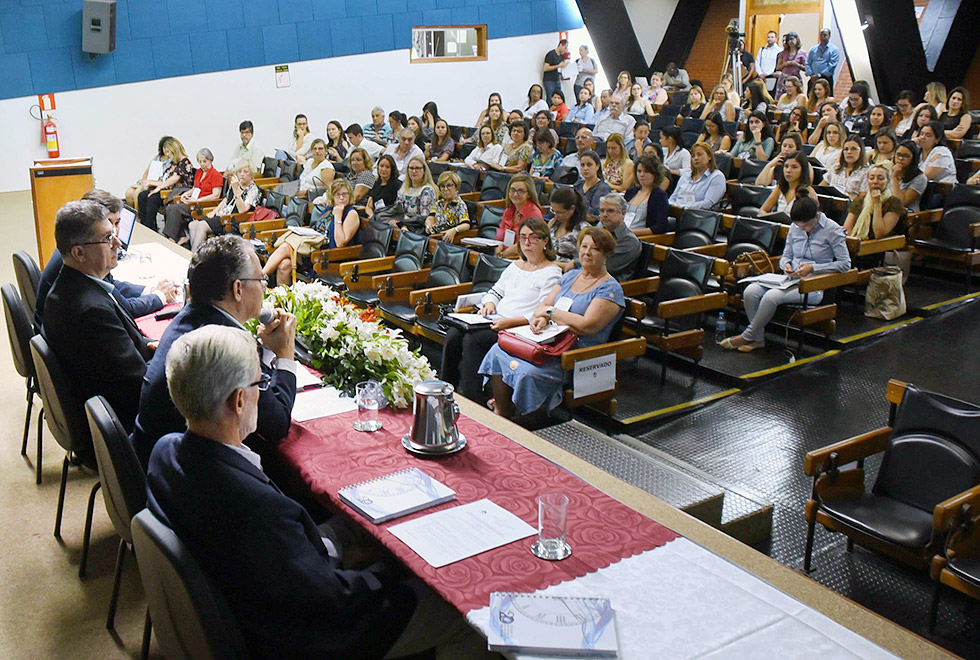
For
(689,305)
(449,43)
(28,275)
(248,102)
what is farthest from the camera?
(449,43)

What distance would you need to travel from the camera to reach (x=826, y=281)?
17.6ft

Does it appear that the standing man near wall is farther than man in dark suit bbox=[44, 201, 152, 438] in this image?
Yes

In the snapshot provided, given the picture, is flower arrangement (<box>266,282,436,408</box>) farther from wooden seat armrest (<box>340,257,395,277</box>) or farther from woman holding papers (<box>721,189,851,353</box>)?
woman holding papers (<box>721,189,851,353</box>)

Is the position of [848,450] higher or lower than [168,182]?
lower

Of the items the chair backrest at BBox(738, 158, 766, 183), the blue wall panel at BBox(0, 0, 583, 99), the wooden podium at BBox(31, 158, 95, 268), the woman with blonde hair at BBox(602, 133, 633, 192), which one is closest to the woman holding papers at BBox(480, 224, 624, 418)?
the woman with blonde hair at BBox(602, 133, 633, 192)

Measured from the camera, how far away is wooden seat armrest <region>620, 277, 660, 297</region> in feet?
17.6

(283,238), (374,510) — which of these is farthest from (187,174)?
(374,510)

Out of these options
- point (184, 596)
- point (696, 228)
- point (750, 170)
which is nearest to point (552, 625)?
point (184, 596)

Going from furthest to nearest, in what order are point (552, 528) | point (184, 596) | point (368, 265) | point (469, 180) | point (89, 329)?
point (469, 180), point (368, 265), point (89, 329), point (552, 528), point (184, 596)

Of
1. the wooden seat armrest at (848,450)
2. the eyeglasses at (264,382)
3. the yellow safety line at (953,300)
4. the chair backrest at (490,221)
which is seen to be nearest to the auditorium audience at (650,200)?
the chair backrest at (490,221)

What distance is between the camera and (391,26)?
1477 cm

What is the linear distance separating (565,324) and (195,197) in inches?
234

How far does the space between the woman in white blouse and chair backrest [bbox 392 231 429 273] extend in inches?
169

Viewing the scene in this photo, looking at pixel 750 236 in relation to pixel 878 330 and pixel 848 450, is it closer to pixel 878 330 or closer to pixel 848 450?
pixel 878 330
